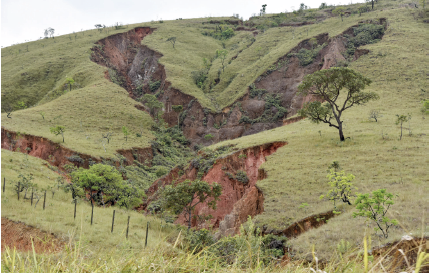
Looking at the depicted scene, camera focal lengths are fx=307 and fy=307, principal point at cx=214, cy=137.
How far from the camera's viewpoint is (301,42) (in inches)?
2808

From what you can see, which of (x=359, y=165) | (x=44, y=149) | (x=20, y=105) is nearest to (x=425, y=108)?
(x=359, y=165)

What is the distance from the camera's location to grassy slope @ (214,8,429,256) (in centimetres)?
1253

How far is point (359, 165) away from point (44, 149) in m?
37.3

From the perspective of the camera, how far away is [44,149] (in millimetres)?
40062

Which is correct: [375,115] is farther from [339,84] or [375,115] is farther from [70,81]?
[70,81]

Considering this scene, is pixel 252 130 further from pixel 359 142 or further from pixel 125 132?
pixel 359 142

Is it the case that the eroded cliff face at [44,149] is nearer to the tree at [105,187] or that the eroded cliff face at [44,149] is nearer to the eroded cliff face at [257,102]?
the tree at [105,187]

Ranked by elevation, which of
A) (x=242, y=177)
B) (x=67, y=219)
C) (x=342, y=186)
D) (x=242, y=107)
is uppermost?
(x=242, y=107)

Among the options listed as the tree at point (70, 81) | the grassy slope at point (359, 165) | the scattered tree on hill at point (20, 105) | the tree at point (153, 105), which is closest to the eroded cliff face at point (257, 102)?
the tree at point (153, 105)

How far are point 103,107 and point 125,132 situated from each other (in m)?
12.7

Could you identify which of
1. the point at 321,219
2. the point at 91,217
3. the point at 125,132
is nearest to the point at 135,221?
the point at 91,217

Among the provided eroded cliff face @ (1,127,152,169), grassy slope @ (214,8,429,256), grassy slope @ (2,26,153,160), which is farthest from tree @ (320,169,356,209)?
grassy slope @ (2,26,153,160)

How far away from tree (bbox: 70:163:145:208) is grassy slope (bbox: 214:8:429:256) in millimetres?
12417

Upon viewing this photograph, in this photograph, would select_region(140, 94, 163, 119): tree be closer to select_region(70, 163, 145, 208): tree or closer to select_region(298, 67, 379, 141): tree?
select_region(70, 163, 145, 208): tree
